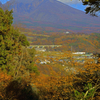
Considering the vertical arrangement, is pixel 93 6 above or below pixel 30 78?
above

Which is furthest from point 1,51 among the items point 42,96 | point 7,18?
point 42,96

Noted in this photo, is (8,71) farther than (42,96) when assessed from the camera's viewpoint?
Yes

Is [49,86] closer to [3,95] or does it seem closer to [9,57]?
[3,95]

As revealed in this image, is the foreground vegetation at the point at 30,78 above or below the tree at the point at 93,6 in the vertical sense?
below

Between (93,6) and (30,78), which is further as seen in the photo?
(30,78)

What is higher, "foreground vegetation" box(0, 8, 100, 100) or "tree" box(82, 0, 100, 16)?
"tree" box(82, 0, 100, 16)

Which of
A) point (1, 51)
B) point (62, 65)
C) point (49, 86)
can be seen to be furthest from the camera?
point (1, 51)

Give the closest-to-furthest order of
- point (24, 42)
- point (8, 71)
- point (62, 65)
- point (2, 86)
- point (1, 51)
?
point (62, 65) → point (2, 86) → point (1, 51) → point (8, 71) → point (24, 42)

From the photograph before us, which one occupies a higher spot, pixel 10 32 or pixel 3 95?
pixel 10 32
